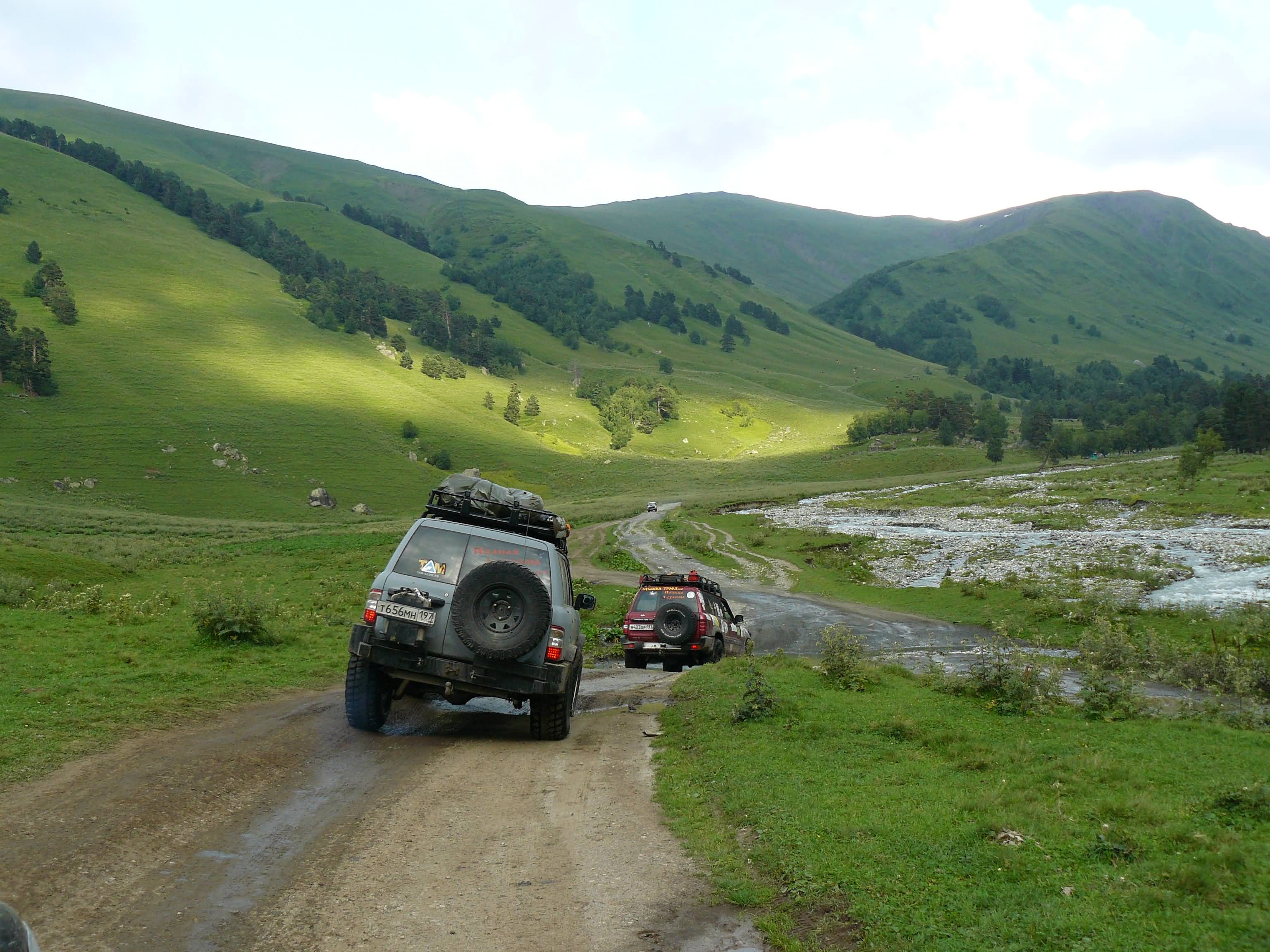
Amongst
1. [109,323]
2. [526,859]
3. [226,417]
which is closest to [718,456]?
[226,417]

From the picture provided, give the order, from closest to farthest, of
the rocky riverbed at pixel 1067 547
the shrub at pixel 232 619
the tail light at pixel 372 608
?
1. the tail light at pixel 372 608
2. the shrub at pixel 232 619
3. the rocky riverbed at pixel 1067 547

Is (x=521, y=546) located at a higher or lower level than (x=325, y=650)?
higher

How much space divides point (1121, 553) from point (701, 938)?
44.7 metres

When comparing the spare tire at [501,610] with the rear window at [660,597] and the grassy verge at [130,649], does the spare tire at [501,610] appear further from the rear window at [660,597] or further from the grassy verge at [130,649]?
the rear window at [660,597]

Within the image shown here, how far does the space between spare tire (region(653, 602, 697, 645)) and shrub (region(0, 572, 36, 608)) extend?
16.5 meters

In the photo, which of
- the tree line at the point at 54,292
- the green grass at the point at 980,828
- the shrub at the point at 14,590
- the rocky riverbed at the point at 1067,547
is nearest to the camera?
the green grass at the point at 980,828

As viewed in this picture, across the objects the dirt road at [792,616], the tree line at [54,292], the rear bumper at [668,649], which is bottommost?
the dirt road at [792,616]

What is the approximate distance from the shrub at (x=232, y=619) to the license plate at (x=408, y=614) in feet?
30.3

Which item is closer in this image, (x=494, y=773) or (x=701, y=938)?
(x=701, y=938)

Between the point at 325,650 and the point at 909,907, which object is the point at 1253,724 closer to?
the point at 909,907

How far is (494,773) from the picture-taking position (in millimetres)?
10672

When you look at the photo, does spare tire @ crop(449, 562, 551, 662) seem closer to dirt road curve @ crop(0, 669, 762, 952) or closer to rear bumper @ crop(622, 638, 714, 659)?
dirt road curve @ crop(0, 669, 762, 952)

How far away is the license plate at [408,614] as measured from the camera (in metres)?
12.0

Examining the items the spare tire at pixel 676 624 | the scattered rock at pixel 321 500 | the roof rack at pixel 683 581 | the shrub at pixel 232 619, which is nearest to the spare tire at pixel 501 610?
the shrub at pixel 232 619
